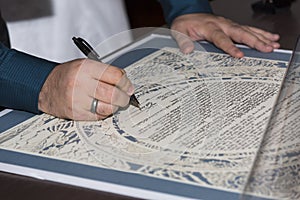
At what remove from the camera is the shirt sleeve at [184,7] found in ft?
4.91

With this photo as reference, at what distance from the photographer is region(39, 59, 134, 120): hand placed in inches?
38.8

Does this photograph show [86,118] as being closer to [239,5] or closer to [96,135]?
[96,135]

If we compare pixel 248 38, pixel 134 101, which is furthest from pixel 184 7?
pixel 134 101

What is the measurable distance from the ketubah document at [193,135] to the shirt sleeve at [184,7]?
33 centimetres

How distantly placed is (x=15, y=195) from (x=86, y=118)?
211 mm

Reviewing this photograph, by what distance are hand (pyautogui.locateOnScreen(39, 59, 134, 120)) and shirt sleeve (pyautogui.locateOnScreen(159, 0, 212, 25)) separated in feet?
1.75

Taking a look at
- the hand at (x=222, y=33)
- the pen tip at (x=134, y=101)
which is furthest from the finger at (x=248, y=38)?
the pen tip at (x=134, y=101)

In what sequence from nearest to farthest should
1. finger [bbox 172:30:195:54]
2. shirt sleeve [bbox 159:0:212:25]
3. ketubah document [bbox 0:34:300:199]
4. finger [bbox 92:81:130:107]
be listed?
ketubah document [bbox 0:34:300:199]
finger [bbox 92:81:130:107]
finger [bbox 172:30:195:54]
shirt sleeve [bbox 159:0:212:25]

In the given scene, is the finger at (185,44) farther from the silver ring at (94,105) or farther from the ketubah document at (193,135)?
the silver ring at (94,105)

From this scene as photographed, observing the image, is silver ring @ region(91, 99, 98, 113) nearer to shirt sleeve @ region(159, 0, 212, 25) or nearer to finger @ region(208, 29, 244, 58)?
finger @ region(208, 29, 244, 58)

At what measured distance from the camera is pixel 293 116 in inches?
36.4

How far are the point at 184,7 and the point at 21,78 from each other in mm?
546

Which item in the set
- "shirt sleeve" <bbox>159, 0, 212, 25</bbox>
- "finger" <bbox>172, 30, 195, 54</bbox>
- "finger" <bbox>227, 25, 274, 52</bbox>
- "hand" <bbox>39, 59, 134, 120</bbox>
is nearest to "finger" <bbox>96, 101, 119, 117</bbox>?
"hand" <bbox>39, 59, 134, 120</bbox>

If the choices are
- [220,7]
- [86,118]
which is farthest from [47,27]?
[86,118]
